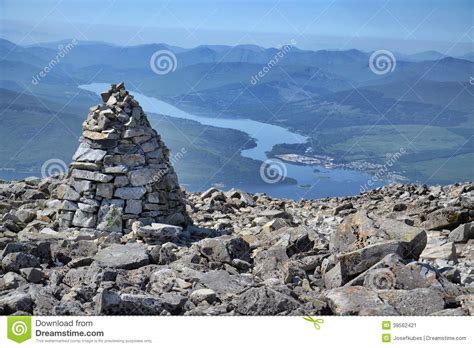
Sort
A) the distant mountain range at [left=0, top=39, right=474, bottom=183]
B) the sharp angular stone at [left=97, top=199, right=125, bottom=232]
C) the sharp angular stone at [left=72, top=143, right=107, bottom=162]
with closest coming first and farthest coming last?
the sharp angular stone at [left=97, top=199, right=125, bottom=232] < the sharp angular stone at [left=72, top=143, right=107, bottom=162] < the distant mountain range at [left=0, top=39, right=474, bottom=183]

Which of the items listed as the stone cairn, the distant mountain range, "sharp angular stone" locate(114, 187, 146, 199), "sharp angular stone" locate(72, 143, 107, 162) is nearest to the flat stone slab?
the stone cairn

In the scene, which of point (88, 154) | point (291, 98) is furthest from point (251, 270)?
point (291, 98)

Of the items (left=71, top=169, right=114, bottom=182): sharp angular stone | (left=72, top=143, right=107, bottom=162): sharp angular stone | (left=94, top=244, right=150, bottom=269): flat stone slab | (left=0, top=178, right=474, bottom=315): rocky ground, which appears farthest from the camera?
(left=72, top=143, right=107, bottom=162): sharp angular stone

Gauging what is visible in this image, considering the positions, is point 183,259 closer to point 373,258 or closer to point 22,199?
point 373,258

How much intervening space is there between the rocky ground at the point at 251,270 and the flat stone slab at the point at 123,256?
0.06 feet

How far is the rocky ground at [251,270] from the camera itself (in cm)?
734

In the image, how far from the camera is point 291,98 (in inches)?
5256

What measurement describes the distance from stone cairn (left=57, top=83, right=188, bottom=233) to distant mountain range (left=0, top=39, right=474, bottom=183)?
4948cm
